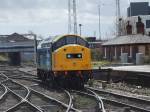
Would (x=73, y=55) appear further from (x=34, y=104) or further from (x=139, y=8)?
(x=139, y=8)

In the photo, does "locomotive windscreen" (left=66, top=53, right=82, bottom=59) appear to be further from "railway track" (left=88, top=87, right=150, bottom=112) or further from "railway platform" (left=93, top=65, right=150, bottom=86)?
"railway track" (left=88, top=87, right=150, bottom=112)

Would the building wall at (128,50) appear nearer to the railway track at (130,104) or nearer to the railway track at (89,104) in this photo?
the railway track at (89,104)

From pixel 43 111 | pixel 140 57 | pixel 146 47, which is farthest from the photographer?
pixel 146 47

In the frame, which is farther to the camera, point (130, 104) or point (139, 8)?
point (139, 8)

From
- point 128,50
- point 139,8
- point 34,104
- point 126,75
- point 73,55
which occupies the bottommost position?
point 34,104

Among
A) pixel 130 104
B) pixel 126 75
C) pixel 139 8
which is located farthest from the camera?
pixel 139 8

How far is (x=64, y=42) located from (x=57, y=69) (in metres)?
1.49

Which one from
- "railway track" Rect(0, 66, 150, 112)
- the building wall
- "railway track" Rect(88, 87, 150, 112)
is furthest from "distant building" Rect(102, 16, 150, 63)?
"railway track" Rect(88, 87, 150, 112)

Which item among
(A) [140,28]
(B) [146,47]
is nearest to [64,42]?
(B) [146,47]

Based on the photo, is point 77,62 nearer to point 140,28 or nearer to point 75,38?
Answer: point 75,38

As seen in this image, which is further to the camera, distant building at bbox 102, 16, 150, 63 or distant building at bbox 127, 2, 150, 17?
distant building at bbox 127, 2, 150, 17

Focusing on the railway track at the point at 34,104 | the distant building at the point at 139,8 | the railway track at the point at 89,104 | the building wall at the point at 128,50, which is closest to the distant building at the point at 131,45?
the building wall at the point at 128,50

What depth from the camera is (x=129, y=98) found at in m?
20.5

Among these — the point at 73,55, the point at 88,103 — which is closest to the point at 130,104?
the point at 88,103
